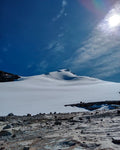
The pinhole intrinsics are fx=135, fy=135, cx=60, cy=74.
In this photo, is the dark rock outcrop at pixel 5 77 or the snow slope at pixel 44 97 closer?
the snow slope at pixel 44 97

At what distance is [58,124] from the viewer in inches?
184

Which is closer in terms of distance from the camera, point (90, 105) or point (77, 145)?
point (77, 145)

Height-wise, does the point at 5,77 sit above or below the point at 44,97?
above

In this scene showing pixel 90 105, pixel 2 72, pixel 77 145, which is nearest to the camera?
pixel 77 145

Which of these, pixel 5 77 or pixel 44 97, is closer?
pixel 44 97

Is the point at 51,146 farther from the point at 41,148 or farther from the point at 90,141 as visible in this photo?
the point at 90,141

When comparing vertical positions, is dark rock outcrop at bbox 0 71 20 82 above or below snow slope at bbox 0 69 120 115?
above

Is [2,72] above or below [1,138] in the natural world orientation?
above

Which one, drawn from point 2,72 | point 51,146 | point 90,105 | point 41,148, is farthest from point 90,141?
point 2,72

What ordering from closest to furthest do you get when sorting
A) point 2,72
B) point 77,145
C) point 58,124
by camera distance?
point 77,145 → point 58,124 → point 2,72

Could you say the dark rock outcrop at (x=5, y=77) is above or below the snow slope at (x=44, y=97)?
above

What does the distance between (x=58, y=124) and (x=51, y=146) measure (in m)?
2.24

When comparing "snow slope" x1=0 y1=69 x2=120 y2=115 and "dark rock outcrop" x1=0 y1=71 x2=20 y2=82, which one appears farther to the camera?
"dark rock outcrop" x1=0 y1=71 x2=20 y2=82

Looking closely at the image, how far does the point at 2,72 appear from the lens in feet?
120
